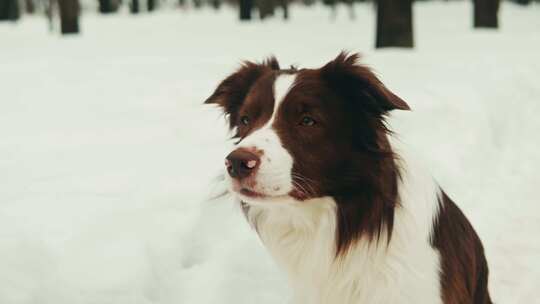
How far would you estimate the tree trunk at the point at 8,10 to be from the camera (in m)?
25.1

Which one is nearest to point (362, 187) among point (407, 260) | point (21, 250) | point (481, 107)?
point (407, 260)

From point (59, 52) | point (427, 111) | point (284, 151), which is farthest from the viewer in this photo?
point (59, 52)

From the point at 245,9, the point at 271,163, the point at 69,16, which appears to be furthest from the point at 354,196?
the point at 245,9

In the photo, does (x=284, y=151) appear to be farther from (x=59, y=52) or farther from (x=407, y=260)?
(x=59, y=52)

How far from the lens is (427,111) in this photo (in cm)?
710

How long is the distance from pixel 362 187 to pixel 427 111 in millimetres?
4216

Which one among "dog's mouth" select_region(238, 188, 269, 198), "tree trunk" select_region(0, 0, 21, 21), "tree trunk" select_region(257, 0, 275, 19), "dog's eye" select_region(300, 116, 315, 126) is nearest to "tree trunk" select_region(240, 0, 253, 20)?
"tree trunk" select_region(257, 0, 275, 19)

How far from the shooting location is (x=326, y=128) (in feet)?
10.2

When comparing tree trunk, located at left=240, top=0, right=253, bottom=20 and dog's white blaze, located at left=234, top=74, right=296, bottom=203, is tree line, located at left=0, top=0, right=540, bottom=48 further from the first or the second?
dog's white blaze, located at left=234, top=74, right=296, bottom=203

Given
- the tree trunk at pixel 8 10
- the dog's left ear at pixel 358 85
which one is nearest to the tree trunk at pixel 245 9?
the tree trunk at pixel 8 10

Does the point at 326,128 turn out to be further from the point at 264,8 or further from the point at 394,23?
the point at 264,8

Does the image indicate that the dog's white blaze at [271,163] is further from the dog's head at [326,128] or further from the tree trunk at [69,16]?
the tree trunk at [69,16]

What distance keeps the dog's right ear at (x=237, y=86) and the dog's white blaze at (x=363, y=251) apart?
0.62 m

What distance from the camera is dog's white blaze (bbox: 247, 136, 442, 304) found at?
3.08m
